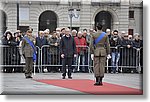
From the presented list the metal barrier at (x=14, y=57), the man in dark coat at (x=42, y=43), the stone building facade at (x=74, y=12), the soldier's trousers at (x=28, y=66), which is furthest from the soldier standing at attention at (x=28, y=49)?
the man in dark coat at (x=42, y=43)

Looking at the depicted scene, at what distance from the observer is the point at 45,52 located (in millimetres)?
11516

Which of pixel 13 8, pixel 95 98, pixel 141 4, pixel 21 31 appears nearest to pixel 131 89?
pixel 95 98

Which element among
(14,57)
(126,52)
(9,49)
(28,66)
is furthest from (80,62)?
(28,66)

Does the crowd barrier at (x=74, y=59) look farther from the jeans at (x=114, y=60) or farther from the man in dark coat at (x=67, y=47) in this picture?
the man in dark coat at (x=67, y=47)

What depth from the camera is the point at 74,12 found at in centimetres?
1233

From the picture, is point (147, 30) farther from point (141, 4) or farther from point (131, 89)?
point (131, 89)

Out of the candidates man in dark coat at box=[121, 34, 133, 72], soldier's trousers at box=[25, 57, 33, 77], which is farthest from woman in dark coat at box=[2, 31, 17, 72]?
man in dark coat at box=[121, 34, 133, 72]

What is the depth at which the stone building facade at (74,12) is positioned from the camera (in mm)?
9937

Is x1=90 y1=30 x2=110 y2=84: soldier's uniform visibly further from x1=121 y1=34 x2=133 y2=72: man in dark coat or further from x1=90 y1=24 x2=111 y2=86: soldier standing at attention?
x1=121 y1=34 x2=133 y2=72: man in dark coat

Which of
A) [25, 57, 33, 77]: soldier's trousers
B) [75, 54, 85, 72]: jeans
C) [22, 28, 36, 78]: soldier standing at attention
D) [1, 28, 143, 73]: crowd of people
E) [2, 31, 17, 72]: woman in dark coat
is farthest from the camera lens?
[75, 54, 85, 72]: jeans

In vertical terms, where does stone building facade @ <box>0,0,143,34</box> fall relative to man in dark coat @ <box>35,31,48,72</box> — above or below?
above

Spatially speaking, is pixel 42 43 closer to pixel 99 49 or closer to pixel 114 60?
pixel 114 60

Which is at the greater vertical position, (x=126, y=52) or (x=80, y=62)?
(x=126, y=52)

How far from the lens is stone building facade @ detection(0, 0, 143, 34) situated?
391 inches
